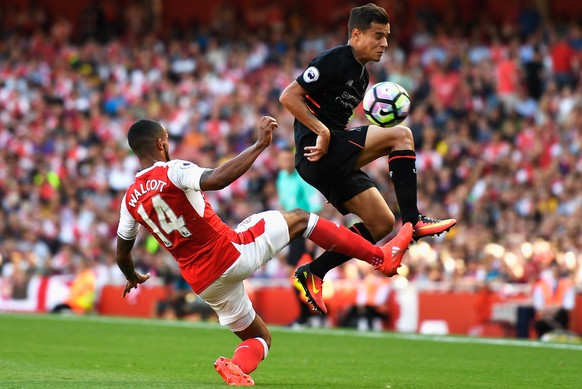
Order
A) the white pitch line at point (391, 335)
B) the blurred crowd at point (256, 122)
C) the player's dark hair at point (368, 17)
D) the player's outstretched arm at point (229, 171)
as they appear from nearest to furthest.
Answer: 1. the player's outstretched arm at point (229, 171)
2. the player's dark hair at point (368, 17)
3. the white pitch line at point (391, 335)
4. the blurred crowd at point (256, 122)

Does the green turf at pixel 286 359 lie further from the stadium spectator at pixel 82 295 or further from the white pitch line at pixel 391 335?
the stadium spectator at pixel 82 295

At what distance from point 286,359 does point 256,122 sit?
13.4 metres

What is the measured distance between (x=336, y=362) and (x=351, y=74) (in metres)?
3.05

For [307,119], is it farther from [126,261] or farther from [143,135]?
[126,261]

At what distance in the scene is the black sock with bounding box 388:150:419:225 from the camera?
8.90 meters

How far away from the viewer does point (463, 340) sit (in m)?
13.9

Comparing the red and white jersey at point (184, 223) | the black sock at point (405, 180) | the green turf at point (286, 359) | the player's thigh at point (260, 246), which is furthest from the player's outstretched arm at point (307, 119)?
the green turf at point (286, 359)

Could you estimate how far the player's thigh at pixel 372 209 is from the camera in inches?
364

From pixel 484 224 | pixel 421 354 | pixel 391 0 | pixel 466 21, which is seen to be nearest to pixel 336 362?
pixel 421 354

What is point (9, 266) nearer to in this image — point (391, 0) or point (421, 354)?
point (391, 0)

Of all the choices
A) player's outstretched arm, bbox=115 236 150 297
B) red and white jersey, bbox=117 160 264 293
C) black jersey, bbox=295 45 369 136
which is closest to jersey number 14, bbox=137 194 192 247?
red and white jersey, bbox=117 160 264 293

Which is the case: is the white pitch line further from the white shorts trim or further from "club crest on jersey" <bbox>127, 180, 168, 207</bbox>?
"club crest on jersey" <bbox>127, 180, 168, 207</bbox>

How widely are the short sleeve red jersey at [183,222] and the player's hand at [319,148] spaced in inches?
40.4

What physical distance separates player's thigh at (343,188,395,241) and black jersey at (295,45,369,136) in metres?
0.59
